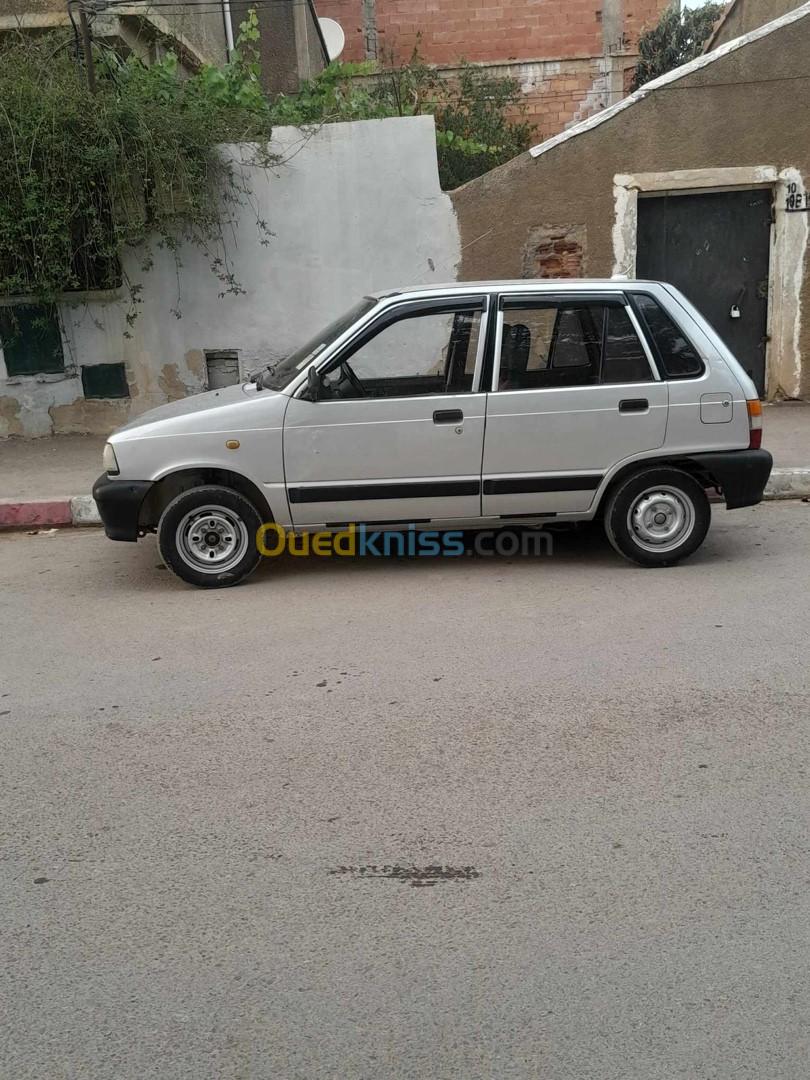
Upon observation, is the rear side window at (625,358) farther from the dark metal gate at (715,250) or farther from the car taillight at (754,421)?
the dark metal gate at (715,250)

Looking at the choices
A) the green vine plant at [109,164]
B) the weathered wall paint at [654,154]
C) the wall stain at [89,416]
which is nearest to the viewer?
the green vine plant at [109,164]

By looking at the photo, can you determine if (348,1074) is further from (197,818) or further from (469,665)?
(469,665)

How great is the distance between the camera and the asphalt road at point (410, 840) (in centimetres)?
252

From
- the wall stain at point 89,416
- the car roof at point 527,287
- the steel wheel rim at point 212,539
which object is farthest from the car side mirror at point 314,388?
the wall stain at point 89,416

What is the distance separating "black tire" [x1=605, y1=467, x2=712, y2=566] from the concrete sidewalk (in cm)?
229

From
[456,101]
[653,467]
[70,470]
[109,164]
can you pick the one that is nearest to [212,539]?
[653,467]

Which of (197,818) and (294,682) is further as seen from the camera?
(294,682)

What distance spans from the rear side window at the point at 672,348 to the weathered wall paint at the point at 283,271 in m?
4.84

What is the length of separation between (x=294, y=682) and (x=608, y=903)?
206cm

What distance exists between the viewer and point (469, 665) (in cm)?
480

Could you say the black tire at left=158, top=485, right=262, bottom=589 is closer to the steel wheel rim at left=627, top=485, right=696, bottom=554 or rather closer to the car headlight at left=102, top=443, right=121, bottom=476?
the car headlight at left=102, top=443, right=121, bottom=476

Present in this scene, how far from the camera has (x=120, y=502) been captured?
6012 mm

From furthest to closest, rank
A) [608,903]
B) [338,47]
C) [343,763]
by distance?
[338,47] → [343,763] → [608,903]

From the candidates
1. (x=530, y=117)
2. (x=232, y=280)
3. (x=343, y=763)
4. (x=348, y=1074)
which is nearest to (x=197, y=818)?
(x=343, y=763)
